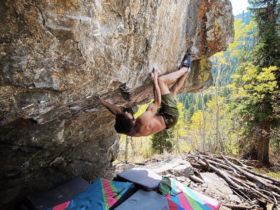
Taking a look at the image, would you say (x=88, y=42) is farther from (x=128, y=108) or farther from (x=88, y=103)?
(x=128, y=108)

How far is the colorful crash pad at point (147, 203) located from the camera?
3.38 meters

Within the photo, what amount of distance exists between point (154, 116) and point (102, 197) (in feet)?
6.69

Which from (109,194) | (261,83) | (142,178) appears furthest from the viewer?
(261,83)

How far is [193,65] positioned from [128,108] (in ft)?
8.38

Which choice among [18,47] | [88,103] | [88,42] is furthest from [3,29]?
[88,103]

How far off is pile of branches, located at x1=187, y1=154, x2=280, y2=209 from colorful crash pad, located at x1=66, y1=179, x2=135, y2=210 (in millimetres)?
2780

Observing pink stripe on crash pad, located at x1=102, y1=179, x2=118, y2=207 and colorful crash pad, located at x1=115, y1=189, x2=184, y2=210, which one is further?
pink stripe on crash pad, located at x1=102, y1=179, x2=118, y2=207

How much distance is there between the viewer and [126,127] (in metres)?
3.48

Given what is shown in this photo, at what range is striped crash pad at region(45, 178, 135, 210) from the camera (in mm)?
3585

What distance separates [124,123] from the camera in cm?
348

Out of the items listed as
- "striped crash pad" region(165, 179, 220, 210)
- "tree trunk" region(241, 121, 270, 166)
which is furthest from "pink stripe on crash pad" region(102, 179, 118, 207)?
"tree trunk" region(241, 121, 270, 166)

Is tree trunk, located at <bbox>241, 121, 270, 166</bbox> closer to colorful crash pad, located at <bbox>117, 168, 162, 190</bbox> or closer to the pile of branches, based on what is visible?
the pile of branches

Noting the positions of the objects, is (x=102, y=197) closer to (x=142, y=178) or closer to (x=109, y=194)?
(x=109, y=194)

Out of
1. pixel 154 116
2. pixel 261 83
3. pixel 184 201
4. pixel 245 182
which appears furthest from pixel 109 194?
pixel 261 83
